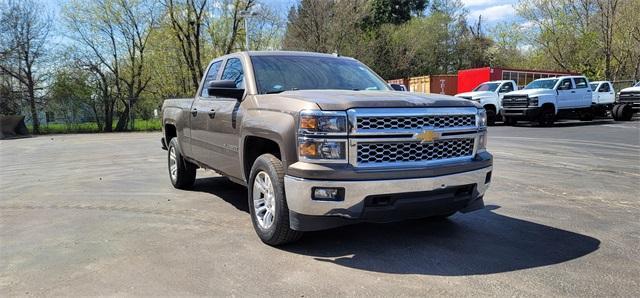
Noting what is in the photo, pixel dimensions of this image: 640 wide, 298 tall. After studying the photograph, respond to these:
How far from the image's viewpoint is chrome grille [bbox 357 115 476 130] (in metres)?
3.93

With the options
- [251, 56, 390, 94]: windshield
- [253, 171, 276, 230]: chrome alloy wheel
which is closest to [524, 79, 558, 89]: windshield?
[251, 56, 390, 94]: windshield

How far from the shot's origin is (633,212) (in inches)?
222

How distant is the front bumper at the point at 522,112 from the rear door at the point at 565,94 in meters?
1.49

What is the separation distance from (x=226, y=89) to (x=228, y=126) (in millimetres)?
535

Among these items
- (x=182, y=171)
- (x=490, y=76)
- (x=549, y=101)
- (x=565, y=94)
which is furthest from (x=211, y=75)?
(x=490, y=76)

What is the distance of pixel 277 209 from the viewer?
423 centimetres

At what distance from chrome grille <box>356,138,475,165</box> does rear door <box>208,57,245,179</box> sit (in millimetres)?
1590

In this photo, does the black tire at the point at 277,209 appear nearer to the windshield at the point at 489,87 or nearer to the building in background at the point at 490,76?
the windshield at the point at 489,87

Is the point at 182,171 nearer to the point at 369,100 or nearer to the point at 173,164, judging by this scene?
the point at 173,164

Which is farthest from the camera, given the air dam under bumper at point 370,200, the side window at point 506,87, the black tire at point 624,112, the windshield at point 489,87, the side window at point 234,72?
the windshield at point 489,87

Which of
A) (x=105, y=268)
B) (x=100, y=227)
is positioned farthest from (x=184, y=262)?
(x=100, y=227)

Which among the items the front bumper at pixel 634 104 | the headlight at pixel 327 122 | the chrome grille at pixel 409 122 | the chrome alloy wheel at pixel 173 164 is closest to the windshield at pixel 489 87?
the front bumper at pixel 634 104

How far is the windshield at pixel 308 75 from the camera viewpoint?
16.9 ft

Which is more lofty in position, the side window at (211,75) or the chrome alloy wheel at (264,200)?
the side window at (211,75)
